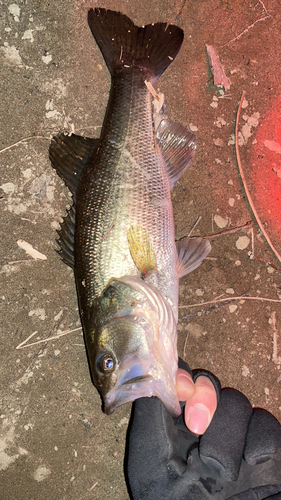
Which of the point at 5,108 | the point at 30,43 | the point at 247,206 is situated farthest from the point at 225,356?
the point at 30,43

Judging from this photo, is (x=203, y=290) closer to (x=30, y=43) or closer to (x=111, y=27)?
(x=111, y=27)

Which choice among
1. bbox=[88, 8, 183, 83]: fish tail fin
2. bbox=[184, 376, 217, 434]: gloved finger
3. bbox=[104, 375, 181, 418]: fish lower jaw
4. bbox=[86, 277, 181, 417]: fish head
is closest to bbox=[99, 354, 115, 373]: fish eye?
bbox=[86, 277, 181, 417]: fish head

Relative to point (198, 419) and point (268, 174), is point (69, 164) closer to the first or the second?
point (268, 174)

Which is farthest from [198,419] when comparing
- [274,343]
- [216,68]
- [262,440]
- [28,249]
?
[216,68]

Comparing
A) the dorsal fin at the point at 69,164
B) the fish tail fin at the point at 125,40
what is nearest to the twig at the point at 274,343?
the dorsal fin at the point at 69,164

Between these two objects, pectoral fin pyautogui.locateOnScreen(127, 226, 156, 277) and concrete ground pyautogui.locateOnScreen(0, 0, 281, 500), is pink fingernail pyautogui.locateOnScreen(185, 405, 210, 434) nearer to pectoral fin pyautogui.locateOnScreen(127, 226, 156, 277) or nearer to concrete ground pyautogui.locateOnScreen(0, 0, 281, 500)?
concrete ground pyautogui.locateOnScreen(0, 0, 281, 500)

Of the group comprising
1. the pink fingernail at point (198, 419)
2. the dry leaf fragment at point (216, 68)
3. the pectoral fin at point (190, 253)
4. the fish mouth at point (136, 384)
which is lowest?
the pink fingernail at point (198, 419)

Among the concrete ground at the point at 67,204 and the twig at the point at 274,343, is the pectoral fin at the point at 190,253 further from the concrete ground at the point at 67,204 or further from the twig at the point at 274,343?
the twig at the point at 274,343
